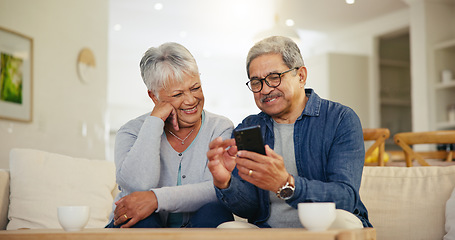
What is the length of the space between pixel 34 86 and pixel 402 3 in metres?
4.31

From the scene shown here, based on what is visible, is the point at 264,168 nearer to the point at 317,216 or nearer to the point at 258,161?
the point at 258,161

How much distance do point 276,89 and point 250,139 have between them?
437 mm

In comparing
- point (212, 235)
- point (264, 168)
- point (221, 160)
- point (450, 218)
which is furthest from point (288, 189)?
point (450, 218)

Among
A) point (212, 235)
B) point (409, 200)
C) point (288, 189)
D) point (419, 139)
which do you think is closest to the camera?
point (212, 235)

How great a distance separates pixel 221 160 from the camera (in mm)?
1464

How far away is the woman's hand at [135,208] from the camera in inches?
61.6

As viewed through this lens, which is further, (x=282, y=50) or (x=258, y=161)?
(x=282, y=50)

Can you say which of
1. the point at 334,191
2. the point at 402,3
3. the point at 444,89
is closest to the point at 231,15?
the point at 402,3

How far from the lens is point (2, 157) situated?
10.9 feet

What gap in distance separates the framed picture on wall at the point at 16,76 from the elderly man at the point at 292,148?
2.29m

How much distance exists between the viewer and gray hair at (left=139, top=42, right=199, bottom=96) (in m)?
1.80

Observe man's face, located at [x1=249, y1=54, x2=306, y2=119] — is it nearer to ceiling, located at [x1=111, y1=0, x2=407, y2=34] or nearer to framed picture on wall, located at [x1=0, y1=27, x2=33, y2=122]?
framed picture on wall, located at [x1=0, y1=27, x2=33, y2=122]

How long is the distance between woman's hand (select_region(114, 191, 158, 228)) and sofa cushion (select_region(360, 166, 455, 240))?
3.40 ft

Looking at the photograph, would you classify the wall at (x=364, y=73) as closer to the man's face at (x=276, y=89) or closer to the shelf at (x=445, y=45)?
the shelf at (x=445, y=45)
